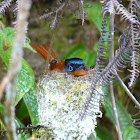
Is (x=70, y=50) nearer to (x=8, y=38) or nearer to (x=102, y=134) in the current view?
(x=102, y=134)

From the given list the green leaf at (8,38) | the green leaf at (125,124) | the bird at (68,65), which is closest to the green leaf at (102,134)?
the green leaf at (125,124)

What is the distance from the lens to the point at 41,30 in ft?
11.7

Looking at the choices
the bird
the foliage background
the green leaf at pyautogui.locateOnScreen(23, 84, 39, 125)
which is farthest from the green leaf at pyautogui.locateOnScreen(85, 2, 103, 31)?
the green leaf at pyautogui.locateOnScreen(23, 84, 39, 125)

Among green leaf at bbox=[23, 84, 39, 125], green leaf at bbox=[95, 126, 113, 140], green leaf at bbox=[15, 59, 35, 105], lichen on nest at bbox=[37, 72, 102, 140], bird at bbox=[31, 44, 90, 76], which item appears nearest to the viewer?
green leaf at bbox=[15, 59, 35, 105]

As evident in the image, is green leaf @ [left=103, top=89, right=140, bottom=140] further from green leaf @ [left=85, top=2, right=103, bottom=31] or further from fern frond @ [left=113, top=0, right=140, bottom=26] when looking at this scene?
fern frond @ [left=113, top=0, right=140, bottom=26]

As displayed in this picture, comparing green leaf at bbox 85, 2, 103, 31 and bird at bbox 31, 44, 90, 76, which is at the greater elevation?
green leaf at bbox 85, 2, 103, 31

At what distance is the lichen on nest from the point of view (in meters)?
1.59

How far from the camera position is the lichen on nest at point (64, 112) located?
1.59 metres

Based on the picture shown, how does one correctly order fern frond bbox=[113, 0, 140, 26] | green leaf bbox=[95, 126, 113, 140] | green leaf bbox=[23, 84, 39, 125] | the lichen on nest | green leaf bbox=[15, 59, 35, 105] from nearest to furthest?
fern frond bbox=[113, 0, 140, 26] → green leaf bbox=[15, 59, 35, 105] → the lichen on nest → green leaf bbox=[23, 84, 39, 125] → green leaf bbox=[95, 126, 113, 140]

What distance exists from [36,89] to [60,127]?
416 mm

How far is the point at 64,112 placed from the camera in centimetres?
160

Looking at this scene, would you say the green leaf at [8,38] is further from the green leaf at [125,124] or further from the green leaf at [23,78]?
the green leaf at [125,124]

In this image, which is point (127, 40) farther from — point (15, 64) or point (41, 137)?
point (41, 137)

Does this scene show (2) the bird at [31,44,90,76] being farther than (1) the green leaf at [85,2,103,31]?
No
